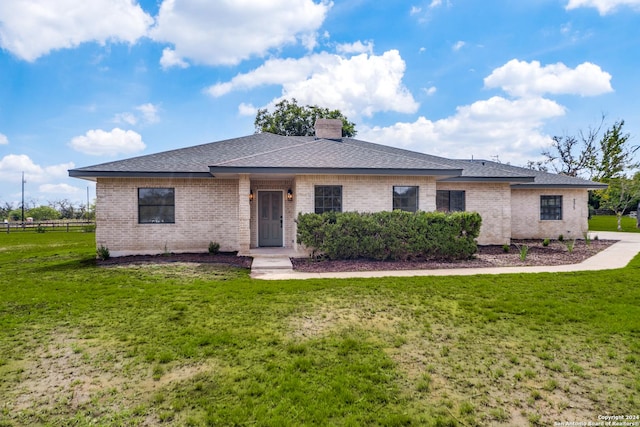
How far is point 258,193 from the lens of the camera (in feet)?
43.2

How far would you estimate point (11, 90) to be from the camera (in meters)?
17.9

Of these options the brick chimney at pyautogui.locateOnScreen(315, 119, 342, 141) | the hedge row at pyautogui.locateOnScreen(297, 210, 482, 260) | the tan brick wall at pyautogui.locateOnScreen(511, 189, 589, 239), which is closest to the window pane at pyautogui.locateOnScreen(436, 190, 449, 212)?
the hedge row at pyautogui.locateOnScreen(297, 210, 482, 260)

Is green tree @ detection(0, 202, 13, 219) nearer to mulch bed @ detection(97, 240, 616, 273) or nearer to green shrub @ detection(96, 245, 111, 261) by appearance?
green shrub @ detection(96, 245, 111, 261)

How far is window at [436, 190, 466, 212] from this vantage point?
14406 mm

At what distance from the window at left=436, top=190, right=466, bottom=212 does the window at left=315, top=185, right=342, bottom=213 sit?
17.2 feet

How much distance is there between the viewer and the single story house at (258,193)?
1126 cm

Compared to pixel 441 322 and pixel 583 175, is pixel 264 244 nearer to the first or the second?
pixel 441 322

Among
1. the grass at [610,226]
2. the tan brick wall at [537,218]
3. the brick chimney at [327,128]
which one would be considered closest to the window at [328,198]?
the brick chimney at [327,128]

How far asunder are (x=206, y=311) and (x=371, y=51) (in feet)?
50.1

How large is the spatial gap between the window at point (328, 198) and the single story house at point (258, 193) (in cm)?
3

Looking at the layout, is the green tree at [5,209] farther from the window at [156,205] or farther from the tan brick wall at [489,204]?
the tan brick wall at [489,204]

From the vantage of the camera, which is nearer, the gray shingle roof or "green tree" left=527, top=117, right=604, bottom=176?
the gray shingle roof

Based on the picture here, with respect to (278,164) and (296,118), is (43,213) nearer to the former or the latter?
(296,118)

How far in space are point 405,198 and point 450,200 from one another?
3635 mm
